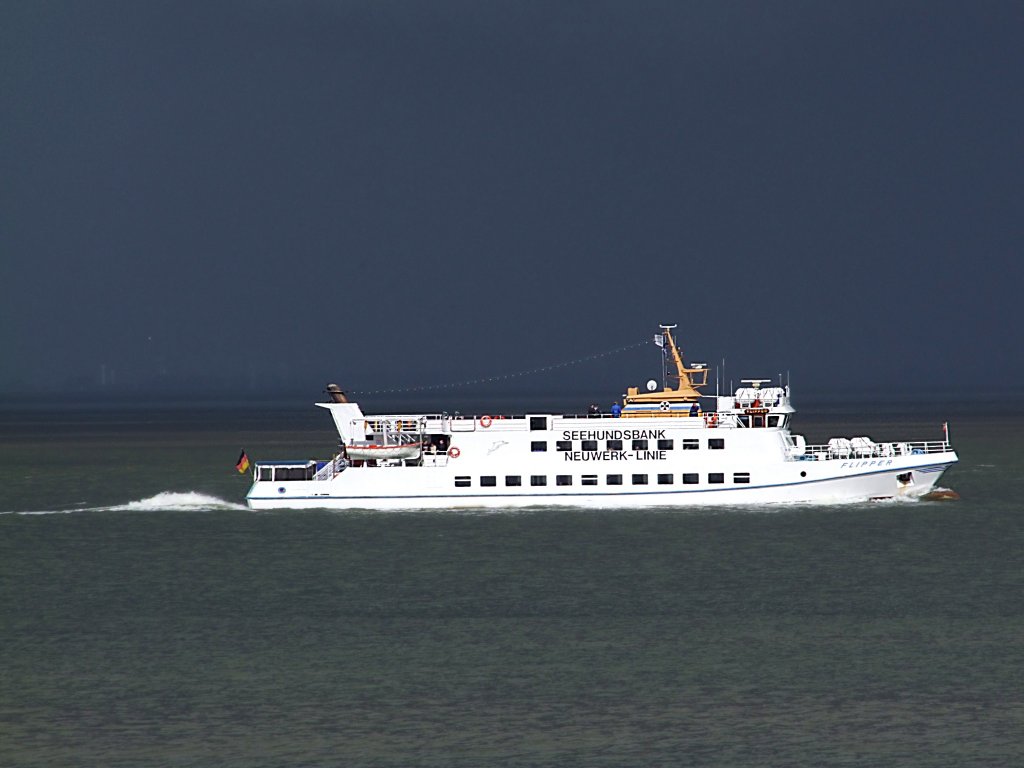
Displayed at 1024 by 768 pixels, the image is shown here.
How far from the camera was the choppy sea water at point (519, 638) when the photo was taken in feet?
111

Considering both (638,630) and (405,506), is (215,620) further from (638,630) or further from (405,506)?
(405,506)

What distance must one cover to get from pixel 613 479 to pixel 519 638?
30.3 m

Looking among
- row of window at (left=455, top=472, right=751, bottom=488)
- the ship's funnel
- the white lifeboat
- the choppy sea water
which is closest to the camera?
the choppy sea water

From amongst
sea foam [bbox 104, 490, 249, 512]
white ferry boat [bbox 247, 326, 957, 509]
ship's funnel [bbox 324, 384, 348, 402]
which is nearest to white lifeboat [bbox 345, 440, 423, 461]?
white ferry boat [bbox 247, 326, 957, 509]

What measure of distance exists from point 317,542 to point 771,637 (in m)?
28.3

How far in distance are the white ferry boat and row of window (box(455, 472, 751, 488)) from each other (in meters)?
0.05

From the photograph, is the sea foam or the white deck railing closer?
the white deck railing

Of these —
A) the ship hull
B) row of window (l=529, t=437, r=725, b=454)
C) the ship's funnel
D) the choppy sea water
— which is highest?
the ship's funnel

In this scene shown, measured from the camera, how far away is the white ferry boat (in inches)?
2894

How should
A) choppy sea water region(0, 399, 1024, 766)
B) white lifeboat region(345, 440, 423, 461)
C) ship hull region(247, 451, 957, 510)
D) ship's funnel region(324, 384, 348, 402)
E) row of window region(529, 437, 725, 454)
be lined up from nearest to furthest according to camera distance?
1. choppy sea water region(0, 399, 1024, 766)
2. row of window region(529, 437, 725, 454)
3. ship hull region(247, 451, 957, 510)
4. white lifeboat region(345, 440, 423, 461)
5. ship's funnel region(324, 384, 348, 402)

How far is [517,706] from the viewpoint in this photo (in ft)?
120

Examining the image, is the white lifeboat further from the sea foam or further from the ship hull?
the sea foam

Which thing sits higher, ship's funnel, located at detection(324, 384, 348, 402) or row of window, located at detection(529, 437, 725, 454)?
ship's funnel, located at detection(324, 384, 348, 402)

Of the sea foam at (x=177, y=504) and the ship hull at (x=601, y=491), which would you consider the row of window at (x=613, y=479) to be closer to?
the ship hull at (x=601, y=491)
